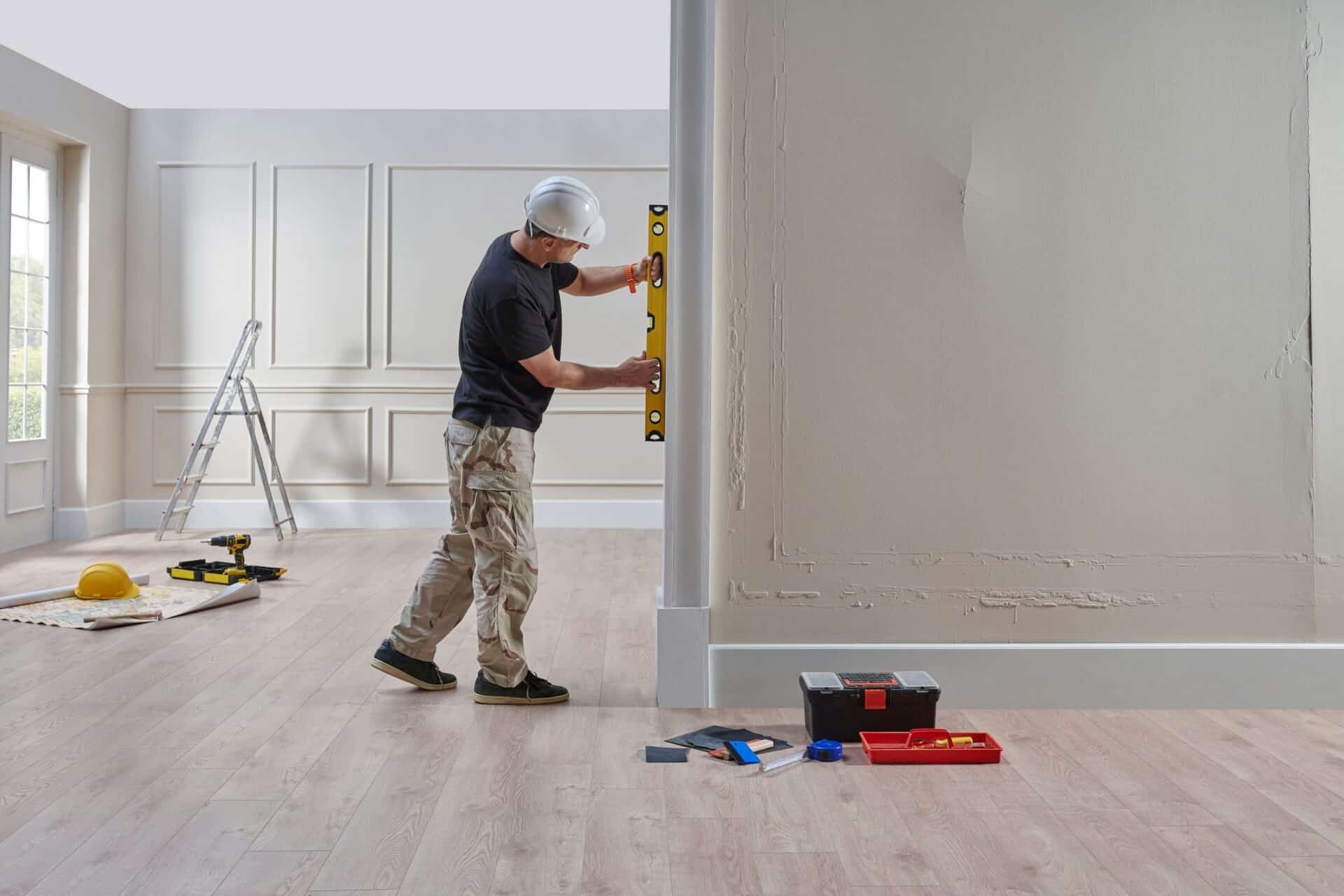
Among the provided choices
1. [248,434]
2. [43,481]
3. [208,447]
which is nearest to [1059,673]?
[208,447]

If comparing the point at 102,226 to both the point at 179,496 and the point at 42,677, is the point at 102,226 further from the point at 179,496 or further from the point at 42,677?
the point at 42,677

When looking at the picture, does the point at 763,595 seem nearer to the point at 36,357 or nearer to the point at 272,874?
the point at 272,874

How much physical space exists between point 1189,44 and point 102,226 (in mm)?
6044

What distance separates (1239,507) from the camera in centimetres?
321

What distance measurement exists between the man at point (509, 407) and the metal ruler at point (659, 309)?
0.15ft

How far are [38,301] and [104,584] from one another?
8.35 feet

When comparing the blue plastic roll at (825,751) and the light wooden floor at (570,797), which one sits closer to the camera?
the light wooden floor at (570,797)

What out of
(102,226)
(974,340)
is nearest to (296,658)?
(974,340)

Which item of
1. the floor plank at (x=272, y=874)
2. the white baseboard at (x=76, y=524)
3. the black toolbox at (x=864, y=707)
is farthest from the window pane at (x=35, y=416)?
the black toolbox at (x=864, y=707)

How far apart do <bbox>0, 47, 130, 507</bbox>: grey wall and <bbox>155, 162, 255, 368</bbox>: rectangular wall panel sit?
0.27 m

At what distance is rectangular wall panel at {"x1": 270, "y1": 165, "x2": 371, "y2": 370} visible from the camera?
7105 mm

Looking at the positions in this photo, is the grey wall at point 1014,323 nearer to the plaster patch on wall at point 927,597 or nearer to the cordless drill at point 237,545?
the plaster patch on wall at point 927,597

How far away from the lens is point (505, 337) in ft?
10.1

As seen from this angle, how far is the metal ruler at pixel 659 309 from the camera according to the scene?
10.3 ft
